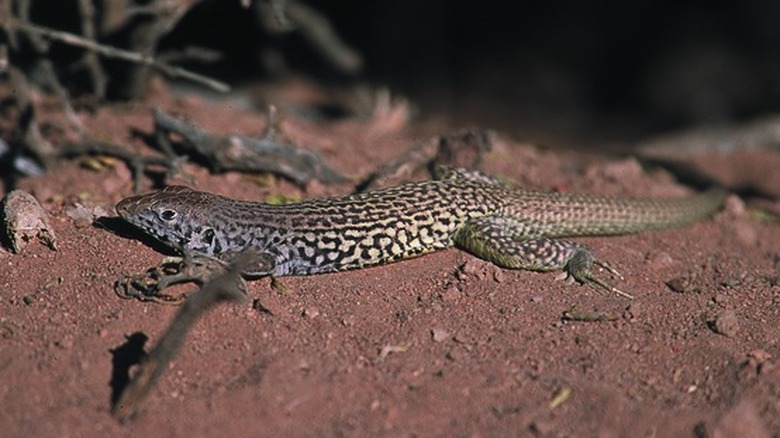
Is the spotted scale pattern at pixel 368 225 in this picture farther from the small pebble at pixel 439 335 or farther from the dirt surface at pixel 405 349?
the small pebble at pixel 439 335

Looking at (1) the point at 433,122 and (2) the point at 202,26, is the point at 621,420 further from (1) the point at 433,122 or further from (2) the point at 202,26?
(2) the point at 202,26

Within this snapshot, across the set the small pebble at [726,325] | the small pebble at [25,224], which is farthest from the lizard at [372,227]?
the small pebble at [726,325]

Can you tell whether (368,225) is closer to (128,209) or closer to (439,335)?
(439,335)

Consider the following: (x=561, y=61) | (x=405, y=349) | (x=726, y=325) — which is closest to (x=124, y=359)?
(x=405, y=349)

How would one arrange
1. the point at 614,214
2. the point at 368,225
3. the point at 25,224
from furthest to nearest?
the point at 614,214 < the point at 368,225 < the point at 25,224

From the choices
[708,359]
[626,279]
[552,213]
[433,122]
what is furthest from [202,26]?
[708,359]

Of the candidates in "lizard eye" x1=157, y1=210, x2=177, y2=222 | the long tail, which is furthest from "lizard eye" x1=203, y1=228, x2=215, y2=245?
the long tail
